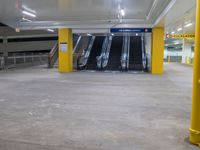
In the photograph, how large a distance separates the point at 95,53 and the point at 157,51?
535 cm

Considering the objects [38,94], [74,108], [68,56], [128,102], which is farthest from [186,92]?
[68,56]

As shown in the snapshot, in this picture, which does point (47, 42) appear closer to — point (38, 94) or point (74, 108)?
point (38, 94)

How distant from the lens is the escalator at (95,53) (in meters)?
15.1

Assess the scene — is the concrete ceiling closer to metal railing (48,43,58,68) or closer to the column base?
metal railing (48,43,58,68)

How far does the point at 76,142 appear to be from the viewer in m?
3.21

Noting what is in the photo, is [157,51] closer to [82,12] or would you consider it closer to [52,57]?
[82,12]

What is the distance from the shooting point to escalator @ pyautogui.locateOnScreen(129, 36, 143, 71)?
14.9 meters

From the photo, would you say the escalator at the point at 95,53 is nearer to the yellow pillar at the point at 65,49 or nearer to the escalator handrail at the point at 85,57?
the escalator handrail at the point at 85,57

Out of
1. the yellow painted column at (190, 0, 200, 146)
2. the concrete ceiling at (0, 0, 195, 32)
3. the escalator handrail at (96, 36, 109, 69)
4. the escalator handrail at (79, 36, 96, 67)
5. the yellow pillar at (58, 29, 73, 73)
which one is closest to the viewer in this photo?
the yellow painted column at (190, 0, 200, 146)

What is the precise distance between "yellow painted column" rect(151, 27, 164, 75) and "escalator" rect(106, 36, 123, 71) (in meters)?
2.64

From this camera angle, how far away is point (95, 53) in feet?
54.6

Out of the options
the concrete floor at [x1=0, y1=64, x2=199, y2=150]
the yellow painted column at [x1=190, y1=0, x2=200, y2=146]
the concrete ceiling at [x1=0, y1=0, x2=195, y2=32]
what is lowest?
the concrete floor at [x1=0, y1=64, x2=199, y2=150]

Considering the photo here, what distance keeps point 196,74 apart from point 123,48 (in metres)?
13.8

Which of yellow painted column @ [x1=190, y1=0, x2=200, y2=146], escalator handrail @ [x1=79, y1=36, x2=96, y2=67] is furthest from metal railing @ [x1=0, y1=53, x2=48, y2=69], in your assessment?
yellow painted column @ [x1=190, y1=0, x2=200, y2=146]
